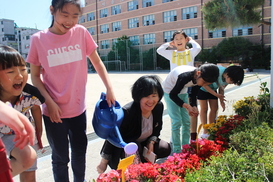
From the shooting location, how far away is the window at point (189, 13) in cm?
3109

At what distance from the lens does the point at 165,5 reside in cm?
3409

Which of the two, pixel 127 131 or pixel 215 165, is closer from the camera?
pixel 215 165

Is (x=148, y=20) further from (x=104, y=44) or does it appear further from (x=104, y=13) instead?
(x=104, y=44)

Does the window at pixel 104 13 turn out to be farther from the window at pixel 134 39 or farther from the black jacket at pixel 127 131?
the black jacket at pixel 127 131

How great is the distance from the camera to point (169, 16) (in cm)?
3403

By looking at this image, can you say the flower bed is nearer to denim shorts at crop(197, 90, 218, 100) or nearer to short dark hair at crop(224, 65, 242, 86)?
short dark hair at crop(224, 65, 242, 86)

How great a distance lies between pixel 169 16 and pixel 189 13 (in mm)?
3332

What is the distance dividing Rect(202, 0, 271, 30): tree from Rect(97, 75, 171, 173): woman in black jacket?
5542 mm

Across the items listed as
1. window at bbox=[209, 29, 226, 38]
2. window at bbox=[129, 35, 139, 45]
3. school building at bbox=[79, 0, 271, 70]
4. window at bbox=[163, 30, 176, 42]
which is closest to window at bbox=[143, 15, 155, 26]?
school building at bbox=[79, 0, 271, 70]

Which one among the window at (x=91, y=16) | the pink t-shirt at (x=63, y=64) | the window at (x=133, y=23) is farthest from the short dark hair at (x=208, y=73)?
the window at (x=91, y=16)

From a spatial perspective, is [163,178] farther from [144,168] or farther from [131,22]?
[131,22]

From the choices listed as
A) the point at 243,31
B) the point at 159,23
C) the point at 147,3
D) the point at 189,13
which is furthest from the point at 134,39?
the point at 243,31

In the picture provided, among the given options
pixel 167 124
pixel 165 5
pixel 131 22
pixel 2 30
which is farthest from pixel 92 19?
pixel 167 124

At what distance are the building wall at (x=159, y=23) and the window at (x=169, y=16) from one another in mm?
445
